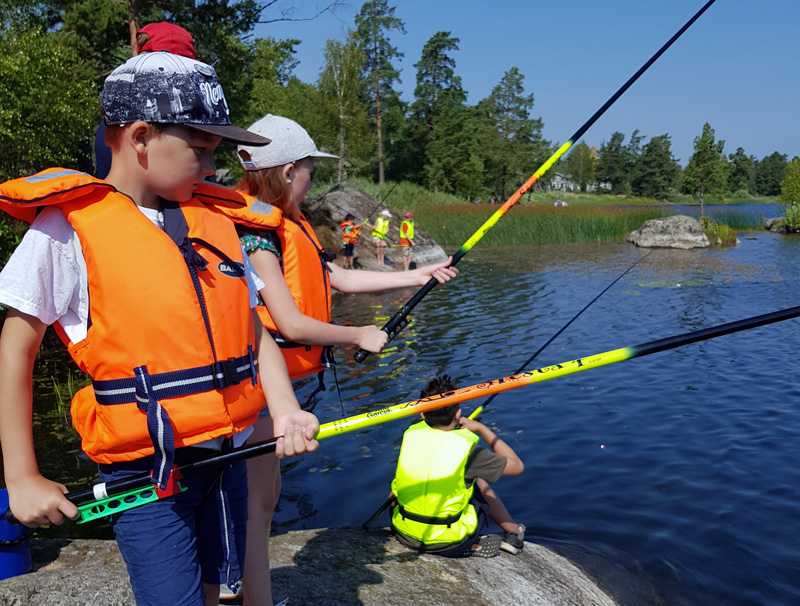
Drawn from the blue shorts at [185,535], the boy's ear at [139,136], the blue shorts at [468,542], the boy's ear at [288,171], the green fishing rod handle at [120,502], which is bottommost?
the blue shorts at [468,542]

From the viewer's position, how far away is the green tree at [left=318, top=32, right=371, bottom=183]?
4041 cm

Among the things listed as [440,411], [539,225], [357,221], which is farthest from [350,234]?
[440,411]

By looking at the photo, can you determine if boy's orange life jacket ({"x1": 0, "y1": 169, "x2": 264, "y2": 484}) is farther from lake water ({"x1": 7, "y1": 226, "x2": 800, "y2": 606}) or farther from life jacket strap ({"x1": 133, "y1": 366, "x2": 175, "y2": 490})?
lake water ({"x1": 7, "y1": 226, "x2": 800, "y2": 606})

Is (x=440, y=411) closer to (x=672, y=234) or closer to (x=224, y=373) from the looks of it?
(x=224, y=373)

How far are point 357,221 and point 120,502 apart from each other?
21.5m

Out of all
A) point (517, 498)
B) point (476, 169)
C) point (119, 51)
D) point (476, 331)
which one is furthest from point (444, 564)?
point (476, 169)

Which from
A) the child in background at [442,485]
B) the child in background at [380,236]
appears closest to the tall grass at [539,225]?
the child in background at [380,236]

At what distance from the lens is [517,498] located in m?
5.90

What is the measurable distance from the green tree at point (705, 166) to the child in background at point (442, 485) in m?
46.5

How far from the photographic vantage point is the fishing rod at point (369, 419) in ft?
6.18

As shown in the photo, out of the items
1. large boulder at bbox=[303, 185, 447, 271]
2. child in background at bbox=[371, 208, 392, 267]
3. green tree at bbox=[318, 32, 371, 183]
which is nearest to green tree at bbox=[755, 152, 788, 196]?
green tree at bbox=[318, 32, 371, 183]

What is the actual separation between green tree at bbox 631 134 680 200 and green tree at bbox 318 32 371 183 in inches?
2630

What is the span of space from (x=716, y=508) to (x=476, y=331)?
266 inches

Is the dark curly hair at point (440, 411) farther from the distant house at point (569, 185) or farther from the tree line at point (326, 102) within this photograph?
the distant house at point (569, 185)
